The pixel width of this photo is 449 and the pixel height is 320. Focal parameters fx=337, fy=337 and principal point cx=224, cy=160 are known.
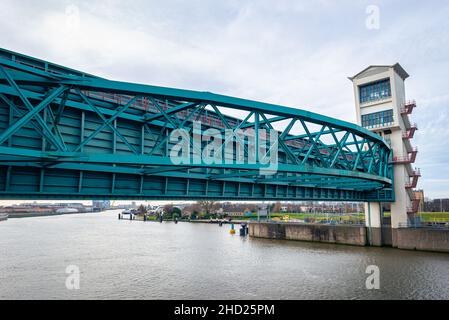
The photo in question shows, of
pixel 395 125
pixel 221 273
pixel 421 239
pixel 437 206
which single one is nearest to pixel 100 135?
pixel 221 273

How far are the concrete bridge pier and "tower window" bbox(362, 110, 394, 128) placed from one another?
10120 mm

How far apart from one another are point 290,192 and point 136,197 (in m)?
16.5

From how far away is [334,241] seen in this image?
43.8 meters

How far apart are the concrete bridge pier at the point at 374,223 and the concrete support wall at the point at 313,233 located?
0.81 m

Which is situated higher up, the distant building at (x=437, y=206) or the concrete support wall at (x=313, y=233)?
the distant building at (x=437, y=206)

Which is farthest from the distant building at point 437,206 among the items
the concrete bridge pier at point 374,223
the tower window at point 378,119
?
the tower window at point 378,119

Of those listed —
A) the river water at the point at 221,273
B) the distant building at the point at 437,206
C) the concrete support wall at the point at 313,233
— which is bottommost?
the river water at the point at 221,273

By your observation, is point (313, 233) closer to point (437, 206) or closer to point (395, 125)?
point (395, 125)

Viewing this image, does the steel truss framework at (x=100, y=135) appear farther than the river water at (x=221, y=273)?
No

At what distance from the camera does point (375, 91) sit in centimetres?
4450

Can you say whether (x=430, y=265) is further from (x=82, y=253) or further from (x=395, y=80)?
(x=82, y=253)

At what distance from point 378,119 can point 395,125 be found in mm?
2640

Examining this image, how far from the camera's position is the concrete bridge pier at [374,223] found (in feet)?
134

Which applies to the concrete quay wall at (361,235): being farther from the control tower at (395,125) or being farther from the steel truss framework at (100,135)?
the steel truss framework at (100,135)
